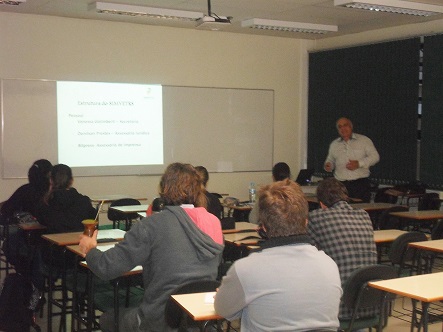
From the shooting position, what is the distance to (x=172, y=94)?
8938 mm

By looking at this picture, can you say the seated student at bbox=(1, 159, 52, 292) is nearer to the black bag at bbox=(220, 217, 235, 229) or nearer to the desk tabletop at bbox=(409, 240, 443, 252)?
the black bag at bbox=(220, 217, 235, 229)

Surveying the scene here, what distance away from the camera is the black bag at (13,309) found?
4.19 meters

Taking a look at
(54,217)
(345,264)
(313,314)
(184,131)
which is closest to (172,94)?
(184,131)

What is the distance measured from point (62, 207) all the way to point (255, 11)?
396 cm

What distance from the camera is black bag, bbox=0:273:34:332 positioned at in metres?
4.19

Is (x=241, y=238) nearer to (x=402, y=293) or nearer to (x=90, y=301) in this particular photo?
(x=90, y=301)

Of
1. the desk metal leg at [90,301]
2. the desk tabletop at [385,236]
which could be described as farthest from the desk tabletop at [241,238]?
the desk metal leg at [90,301]

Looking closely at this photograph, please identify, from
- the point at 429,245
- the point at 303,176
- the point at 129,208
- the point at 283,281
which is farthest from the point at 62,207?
the point at 303,176

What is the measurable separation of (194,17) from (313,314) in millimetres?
5783

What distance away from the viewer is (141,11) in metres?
7.23

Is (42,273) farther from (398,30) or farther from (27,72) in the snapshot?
(398,30)

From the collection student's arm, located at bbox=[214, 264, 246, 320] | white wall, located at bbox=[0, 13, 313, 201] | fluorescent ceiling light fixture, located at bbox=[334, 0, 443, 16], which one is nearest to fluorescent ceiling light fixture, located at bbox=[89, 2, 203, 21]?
white wall, located at bbox=[0, 13, 313, 201]

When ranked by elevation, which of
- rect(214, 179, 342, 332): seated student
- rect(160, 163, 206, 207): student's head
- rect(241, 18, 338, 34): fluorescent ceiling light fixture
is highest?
rect(241, 18, 338, 34): fluorescent ceiling light fixture

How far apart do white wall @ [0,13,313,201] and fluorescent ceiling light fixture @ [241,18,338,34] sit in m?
1.19
